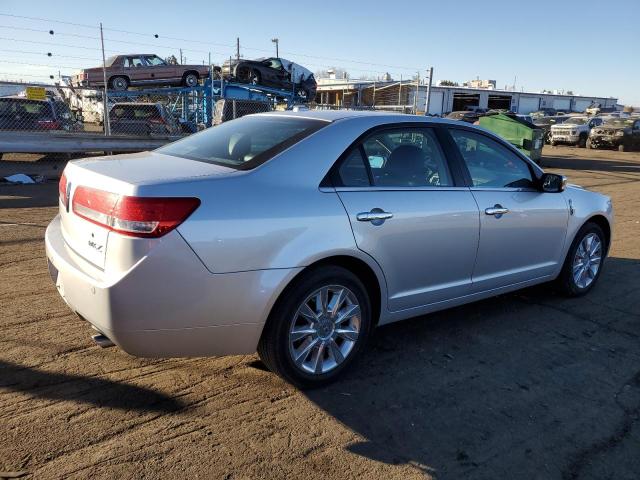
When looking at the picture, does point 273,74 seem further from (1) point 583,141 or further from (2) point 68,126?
(1) point 583,141

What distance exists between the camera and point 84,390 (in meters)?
3.15

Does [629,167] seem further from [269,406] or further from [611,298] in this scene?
[269,406]

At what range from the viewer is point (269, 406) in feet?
10.2

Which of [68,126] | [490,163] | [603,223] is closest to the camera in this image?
[490,163]

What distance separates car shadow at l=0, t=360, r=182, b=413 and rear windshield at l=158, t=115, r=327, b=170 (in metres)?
1.40

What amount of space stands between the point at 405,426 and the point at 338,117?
6.44ft

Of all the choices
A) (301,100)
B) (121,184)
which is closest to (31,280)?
(121,184)

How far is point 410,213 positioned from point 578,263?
8.07ft

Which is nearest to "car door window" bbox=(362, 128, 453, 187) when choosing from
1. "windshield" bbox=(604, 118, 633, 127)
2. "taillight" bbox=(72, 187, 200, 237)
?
"taillight" bbox=(72, 187, 200, 237)

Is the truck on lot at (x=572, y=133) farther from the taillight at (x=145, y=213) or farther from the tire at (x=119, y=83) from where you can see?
the taillight at (x=145, y=213)

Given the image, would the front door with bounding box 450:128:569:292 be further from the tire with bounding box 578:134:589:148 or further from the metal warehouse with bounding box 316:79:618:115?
the tire with bounding box 578:134:589:148

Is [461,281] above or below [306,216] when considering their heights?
below

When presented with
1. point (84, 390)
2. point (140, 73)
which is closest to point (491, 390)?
point (84, 390)

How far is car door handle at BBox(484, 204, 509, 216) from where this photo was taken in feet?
13.2
